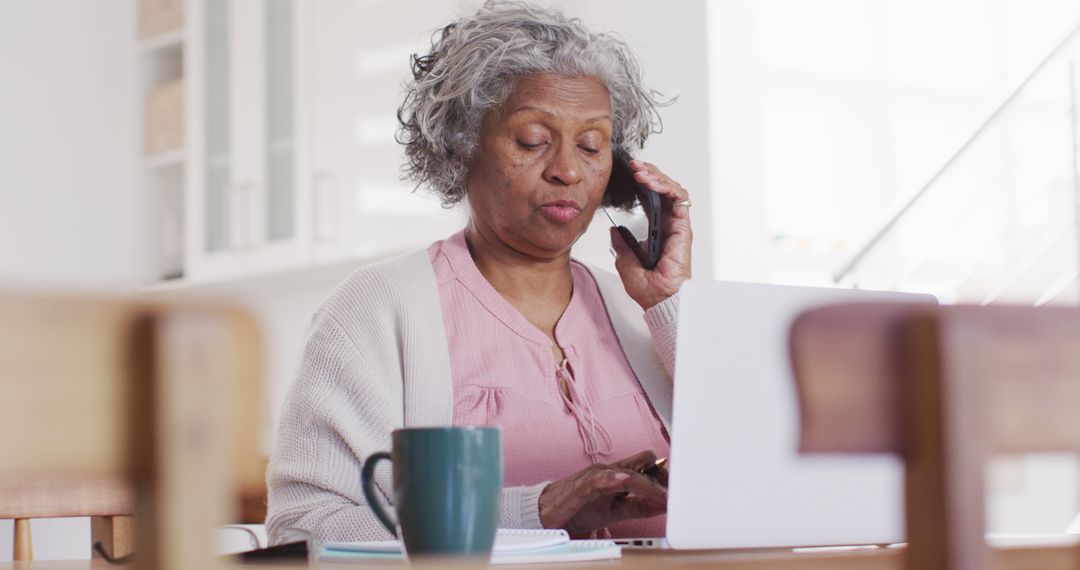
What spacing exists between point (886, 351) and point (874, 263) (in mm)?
3909

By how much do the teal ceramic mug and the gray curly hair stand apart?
1.09 meters

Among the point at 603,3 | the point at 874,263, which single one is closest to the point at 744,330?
the point at 603,3

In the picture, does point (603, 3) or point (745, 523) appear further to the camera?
point (603, 3)

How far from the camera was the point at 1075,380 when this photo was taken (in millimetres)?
500

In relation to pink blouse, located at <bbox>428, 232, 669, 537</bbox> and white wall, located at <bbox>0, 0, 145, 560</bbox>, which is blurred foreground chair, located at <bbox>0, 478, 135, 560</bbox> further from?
white wall, located at <bbox>0, 0, 145, 560</bbox>

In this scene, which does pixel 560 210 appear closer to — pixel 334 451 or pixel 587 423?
pixel 587 423

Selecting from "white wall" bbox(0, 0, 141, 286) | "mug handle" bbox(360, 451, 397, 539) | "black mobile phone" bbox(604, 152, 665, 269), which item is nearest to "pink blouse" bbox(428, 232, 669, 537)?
"black mobile phone" bbox(604, 152, 665, 269)

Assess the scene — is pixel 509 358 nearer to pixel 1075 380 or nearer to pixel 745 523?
pixel 745 523

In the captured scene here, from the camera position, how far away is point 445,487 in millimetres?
768

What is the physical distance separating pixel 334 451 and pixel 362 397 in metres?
0.08

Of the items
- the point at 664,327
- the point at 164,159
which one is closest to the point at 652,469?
the point at 664,327

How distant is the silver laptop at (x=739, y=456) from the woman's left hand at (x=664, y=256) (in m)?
0.85

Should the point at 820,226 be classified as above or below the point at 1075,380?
above

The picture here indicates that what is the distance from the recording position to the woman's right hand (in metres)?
1.28
